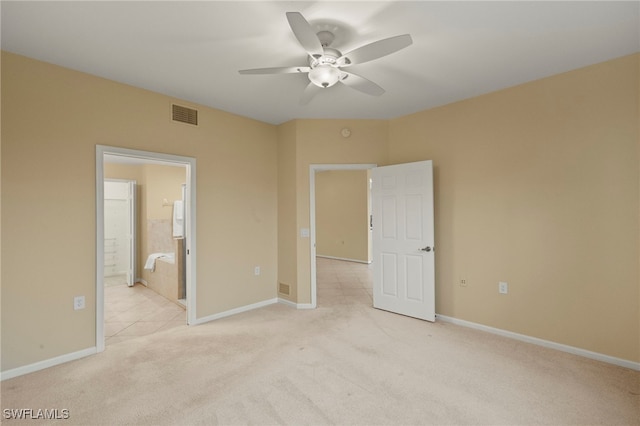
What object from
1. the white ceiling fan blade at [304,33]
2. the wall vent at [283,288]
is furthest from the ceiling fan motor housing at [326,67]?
the wall vent at [283,288]

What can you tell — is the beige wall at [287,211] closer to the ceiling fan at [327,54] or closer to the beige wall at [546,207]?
the ceiling fan at [327,54]

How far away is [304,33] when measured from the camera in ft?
5.67

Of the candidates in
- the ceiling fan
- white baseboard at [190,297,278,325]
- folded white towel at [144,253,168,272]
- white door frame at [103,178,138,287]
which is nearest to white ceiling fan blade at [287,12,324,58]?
the ceiling fan

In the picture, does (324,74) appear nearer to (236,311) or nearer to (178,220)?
(236,311)

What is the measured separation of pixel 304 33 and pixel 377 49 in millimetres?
483

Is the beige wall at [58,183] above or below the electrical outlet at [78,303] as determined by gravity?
above

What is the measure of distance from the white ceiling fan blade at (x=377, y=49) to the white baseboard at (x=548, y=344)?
3.05 m

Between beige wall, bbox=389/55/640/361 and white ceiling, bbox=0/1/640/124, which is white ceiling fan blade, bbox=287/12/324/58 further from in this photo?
beige wall, bbox=389/55/640/361

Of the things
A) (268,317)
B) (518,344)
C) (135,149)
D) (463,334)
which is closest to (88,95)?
(135,149)

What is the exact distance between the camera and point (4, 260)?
2.35m

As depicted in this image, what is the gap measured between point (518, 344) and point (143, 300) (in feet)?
16.5

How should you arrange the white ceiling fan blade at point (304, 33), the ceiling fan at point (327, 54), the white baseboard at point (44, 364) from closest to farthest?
the white ceiling fan blade at point (304, 33) < the ceiling fan at point (327, 54) < the white baseboard at point (44, 364)

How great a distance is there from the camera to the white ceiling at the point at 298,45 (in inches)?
74.4

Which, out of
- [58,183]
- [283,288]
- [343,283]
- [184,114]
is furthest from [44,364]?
[343,283]
